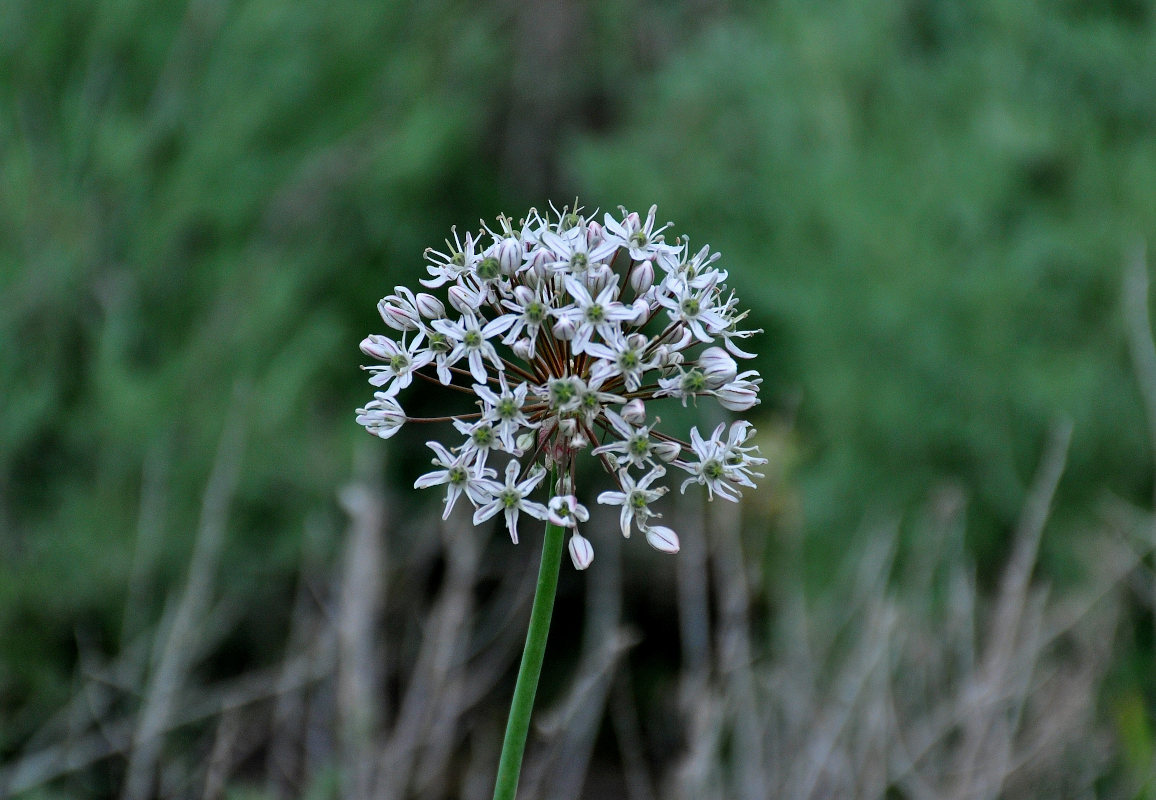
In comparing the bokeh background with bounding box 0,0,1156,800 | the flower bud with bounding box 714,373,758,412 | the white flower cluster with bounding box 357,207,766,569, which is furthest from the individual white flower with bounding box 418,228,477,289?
the bokeh background with bounding box 0,0,1156,800

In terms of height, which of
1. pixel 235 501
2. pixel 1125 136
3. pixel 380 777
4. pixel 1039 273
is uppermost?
pixel 1125 136

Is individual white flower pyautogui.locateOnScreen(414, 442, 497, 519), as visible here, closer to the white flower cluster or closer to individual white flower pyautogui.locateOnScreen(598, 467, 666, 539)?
the white flower cluster

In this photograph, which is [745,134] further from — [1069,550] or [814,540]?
[1069,550]

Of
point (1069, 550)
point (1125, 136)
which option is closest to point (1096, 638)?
point (1069, 550)

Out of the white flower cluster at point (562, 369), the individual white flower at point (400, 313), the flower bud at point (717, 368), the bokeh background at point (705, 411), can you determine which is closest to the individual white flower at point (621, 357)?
the white flower cluster at point (562, 369)

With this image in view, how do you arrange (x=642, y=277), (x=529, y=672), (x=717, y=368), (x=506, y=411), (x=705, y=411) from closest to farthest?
(x=529, y=672) < (x=506, y=411) < (x=717, y=368) < (x=642, y=277) < (x=705, y=411)

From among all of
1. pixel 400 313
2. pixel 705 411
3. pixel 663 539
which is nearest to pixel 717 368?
pixel 663 539

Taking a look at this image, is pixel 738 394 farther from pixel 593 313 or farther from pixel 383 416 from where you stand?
pixel 383 416

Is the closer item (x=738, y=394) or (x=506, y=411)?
(x=506, y=411)
